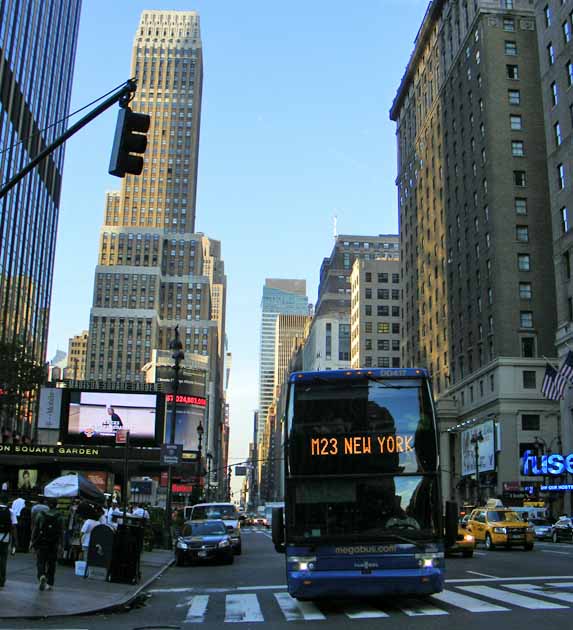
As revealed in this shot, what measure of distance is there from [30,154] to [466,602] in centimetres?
9263

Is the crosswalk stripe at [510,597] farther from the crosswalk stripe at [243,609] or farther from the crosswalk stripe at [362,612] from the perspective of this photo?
the crosswalk stripe at [243,609]

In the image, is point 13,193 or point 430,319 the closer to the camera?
point 13,193

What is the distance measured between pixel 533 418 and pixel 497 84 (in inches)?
1324

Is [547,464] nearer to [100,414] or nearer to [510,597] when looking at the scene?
[100,414]

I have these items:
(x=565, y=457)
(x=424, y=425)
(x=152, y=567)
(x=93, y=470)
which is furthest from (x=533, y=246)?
(x=424, y=425)

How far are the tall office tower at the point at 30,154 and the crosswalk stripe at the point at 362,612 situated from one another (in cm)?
6797

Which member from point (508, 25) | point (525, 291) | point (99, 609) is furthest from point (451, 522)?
point (508, 25)

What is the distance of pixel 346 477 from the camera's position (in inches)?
515

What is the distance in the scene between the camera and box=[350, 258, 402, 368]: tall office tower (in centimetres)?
13312

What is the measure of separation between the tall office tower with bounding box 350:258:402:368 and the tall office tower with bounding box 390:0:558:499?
114ft

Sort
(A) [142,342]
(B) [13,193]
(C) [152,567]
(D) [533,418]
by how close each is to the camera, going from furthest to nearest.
→ (A) [142,342] → (B) [13,193] → (D) [533,418] → (C) [152,567]

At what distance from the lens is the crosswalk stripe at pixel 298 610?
12.7 meters

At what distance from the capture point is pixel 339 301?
169250 millimetres

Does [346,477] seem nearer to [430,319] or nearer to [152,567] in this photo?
[152,567]
